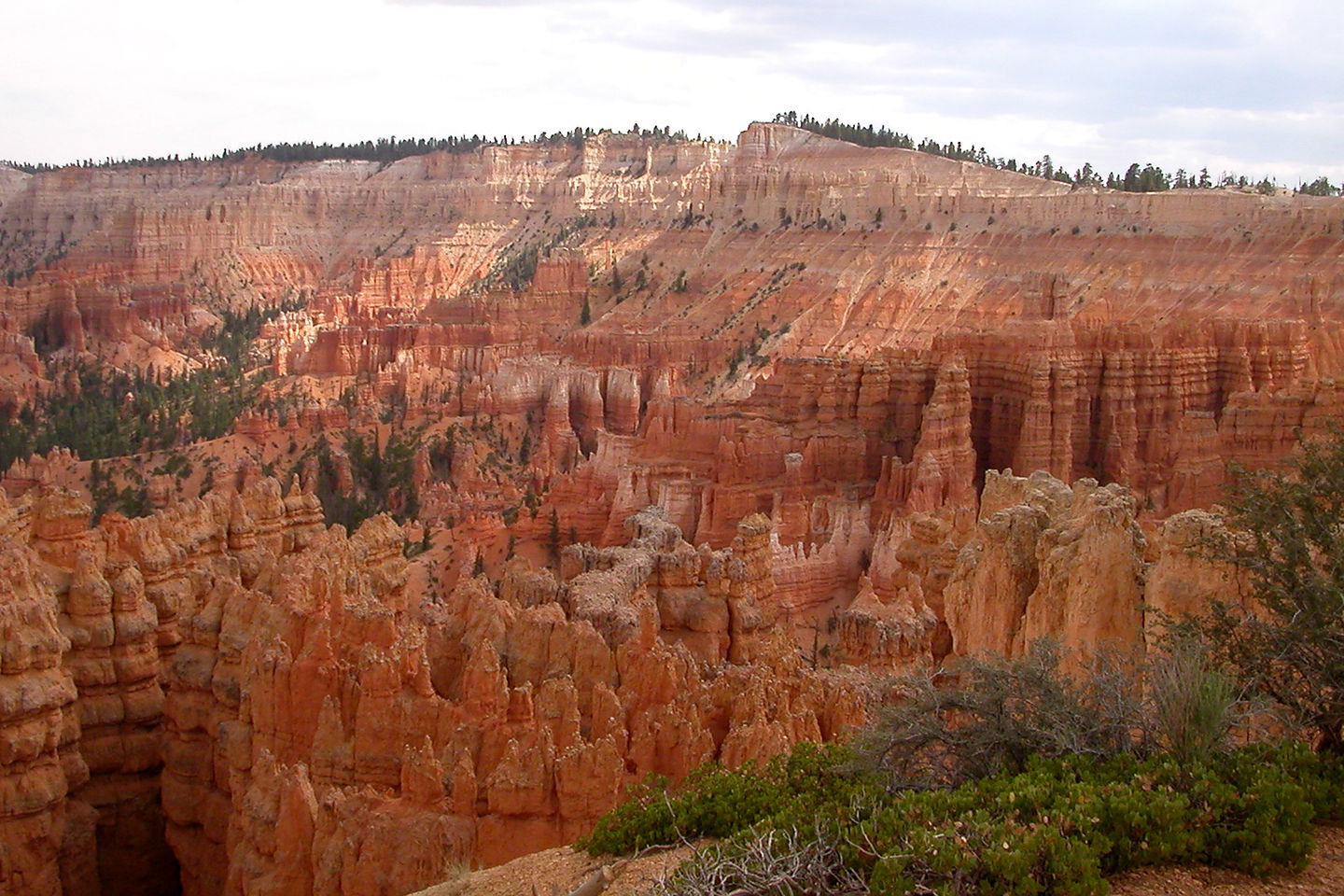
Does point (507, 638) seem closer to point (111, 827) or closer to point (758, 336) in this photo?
point (111, 827)

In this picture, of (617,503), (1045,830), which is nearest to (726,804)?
(1045,830)

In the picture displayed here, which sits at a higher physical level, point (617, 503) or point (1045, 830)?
point (1045, 830)

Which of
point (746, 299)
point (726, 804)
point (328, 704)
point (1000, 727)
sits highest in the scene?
point (746, 299)

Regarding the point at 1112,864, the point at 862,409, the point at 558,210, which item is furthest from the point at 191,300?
the point at 1112,864

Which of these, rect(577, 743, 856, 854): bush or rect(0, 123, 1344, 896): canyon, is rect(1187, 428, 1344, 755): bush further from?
rect(577, 743, 856, 854): bush

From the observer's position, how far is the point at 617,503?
33438 mm

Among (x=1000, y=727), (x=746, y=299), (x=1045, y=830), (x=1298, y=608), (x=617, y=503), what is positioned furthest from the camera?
(x=746, y=299)

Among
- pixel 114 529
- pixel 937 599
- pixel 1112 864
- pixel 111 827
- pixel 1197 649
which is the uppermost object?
pixel 1197 649

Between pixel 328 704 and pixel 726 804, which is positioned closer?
pixel 726 804

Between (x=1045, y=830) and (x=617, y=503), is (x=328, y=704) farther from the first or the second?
(x=617, y=503)

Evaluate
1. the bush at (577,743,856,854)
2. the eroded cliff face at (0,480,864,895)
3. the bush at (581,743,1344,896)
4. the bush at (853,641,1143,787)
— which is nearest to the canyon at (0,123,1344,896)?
the eroded cliff face at (0,480,864,895)

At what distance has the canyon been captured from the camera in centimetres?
1316

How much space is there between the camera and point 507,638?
1551 centimetres

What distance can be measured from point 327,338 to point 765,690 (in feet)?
186
